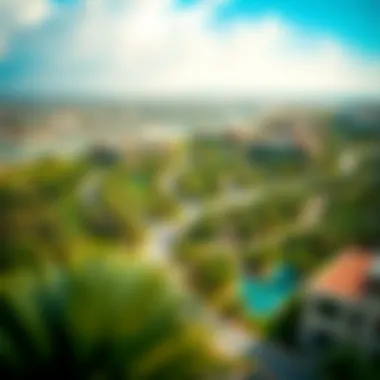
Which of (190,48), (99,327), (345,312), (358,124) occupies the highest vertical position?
(190,48)

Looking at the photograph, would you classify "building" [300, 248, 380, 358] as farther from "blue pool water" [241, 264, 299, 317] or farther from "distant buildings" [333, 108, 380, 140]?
"distant buildings" [333, 108, 380, 140]

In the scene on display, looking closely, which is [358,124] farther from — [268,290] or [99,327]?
[99,327]

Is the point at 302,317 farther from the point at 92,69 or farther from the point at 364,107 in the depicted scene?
the point at 92,69

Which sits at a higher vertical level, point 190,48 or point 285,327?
point 190,48

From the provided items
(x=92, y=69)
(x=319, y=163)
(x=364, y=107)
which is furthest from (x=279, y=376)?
(x=92, y=69)

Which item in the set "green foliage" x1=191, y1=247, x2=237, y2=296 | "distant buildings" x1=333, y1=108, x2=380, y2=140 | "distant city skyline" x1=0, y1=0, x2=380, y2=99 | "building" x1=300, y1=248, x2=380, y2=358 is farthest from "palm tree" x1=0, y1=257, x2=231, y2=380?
"distant buildings" x1=333, y1=108, x2=380, y2=140

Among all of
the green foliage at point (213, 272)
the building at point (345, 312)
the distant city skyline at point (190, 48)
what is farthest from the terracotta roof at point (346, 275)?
the distant city skyline at point (190, 48)

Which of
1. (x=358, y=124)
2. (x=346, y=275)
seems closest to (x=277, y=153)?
(x=358, y=124)

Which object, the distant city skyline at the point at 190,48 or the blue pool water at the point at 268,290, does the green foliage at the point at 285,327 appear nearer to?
the blue pool water at the point at 268,290
